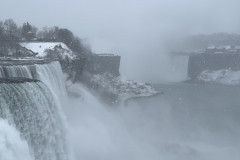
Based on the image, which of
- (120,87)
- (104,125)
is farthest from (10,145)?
(120,87)

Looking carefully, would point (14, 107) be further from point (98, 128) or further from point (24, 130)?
point (98, 128)

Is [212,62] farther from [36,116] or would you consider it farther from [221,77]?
[36,116]

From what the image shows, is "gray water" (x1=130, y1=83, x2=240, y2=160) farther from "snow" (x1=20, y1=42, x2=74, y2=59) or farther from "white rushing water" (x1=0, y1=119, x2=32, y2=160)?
"white rushing water" (x1=0, y1=119, x2=32, y2=160)

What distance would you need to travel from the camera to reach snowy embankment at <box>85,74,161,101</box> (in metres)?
82.3

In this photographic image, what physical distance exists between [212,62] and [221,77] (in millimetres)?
18778

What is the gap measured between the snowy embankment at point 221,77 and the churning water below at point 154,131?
67.2 m

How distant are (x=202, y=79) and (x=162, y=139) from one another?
4301 inches

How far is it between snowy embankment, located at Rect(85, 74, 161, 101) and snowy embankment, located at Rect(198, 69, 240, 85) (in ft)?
194

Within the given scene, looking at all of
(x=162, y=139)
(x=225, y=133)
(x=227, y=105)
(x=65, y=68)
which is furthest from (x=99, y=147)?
(x=227, y=105)

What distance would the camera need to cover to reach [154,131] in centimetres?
5872

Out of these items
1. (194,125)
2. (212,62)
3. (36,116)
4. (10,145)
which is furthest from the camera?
(212,62)

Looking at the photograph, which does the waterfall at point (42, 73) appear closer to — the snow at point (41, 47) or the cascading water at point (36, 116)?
the cascading water at point (36, 116)

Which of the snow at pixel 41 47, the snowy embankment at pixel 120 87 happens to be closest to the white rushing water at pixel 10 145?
the snow at pixel 41 47

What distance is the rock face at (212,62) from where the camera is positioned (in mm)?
171163
